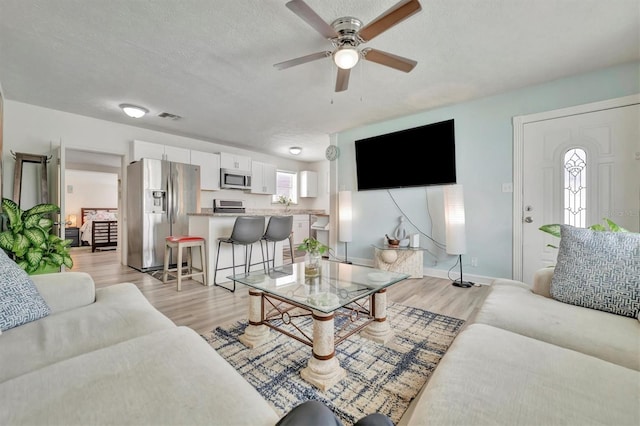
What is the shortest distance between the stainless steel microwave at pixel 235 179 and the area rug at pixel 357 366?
12.6 feet

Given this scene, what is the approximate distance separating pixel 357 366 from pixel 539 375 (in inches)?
38.8

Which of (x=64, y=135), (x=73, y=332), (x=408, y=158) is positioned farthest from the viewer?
(x=408, y=158)

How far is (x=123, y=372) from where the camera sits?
81 centimetres

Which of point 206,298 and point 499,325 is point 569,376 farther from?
point 206,298

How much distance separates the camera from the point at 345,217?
4422mm

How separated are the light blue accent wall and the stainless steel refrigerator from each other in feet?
10.9

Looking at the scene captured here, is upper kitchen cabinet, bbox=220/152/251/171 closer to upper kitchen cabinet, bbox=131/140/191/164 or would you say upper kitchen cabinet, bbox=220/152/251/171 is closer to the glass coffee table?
upper kitchen cabinet, bbox=131/140/191/164

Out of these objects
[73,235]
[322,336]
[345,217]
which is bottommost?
[322,336]

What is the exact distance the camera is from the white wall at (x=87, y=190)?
294 inches

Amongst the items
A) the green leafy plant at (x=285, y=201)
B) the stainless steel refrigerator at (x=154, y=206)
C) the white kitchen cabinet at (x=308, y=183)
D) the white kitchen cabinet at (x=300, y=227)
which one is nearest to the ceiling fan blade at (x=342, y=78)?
the stainless steel refrigerator at (x=154, y=206)

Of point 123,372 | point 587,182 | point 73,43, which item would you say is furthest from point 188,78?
point 587,182

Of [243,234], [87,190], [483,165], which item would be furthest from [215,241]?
[87,190]

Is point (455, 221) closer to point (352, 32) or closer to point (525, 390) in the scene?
point (352, 32)

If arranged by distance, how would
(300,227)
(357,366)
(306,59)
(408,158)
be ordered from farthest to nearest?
(300,227) → (408,158) → (306,59) → (357,366)
